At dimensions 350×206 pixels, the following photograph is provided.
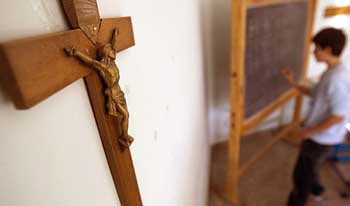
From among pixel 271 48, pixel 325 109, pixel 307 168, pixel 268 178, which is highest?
pixel 271 48

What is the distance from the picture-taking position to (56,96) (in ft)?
0.79

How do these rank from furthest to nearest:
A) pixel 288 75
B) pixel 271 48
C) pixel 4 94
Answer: pixel 288 75 → pixel 271 48 → pixel 4 94

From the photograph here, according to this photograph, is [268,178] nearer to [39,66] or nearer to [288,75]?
[288,75]

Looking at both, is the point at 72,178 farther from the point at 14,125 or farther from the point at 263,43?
the point at 263,43

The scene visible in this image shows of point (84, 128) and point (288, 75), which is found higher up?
point (84, 128)

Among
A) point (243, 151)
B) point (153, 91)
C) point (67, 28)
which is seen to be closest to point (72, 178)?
point (67, 28)

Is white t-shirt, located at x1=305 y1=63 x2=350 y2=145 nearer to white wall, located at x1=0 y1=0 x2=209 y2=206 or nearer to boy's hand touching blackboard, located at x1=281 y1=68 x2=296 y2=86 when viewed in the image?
boy's hand touching blackboard, located at x1=281 y1=68 x2=296 y2=86

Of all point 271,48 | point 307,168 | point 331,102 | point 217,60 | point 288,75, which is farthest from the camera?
point 217,60

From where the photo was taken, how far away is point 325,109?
4.15 feet

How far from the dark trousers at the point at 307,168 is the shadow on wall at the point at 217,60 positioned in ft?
3.12

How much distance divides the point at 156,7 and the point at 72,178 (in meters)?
0.46

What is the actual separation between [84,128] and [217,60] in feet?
6.50

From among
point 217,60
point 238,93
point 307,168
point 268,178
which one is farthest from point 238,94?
point 268,178

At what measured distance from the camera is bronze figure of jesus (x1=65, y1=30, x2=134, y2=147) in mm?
272
